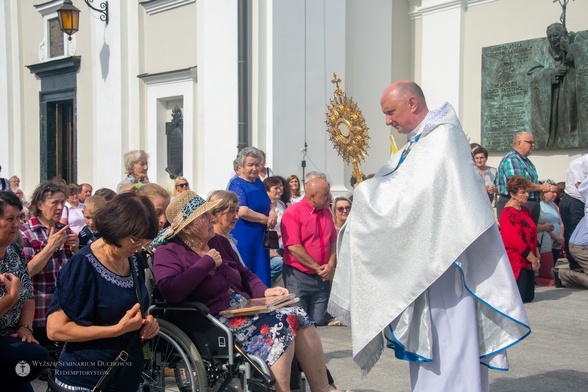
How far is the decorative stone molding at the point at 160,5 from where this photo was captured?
13641mm

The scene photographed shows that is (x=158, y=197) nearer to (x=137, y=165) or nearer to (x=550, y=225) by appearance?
(x=137, y=165)

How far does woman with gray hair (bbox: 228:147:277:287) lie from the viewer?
7320mm

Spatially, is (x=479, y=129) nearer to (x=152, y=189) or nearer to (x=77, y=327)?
(x=152, y=189)

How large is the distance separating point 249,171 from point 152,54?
309 inches

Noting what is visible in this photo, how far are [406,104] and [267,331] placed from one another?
1.61 m

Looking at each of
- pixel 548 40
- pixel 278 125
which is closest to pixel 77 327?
pixel 278 125

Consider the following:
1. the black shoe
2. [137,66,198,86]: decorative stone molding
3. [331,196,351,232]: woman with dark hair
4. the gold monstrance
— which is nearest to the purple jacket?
[331,196,351,232]: woman with dark hair

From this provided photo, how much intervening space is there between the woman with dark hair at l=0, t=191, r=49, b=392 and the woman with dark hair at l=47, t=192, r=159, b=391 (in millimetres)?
318

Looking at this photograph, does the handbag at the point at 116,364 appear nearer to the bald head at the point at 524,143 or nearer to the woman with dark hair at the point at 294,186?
the bald head at the point at 524,143

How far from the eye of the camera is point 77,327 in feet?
11.5

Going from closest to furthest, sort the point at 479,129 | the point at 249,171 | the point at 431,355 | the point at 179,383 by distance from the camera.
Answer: the point at 431,355
the point at 179,383
the point at 249,171
the point at 479,129

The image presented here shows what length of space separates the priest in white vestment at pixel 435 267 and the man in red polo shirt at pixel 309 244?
3.24 meters

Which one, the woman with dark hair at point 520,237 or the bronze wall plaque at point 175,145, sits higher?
→ the bronze wall plaque at point 175,145

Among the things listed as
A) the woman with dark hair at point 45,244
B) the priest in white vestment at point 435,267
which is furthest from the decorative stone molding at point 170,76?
the priest in white vestment at point 435,267
